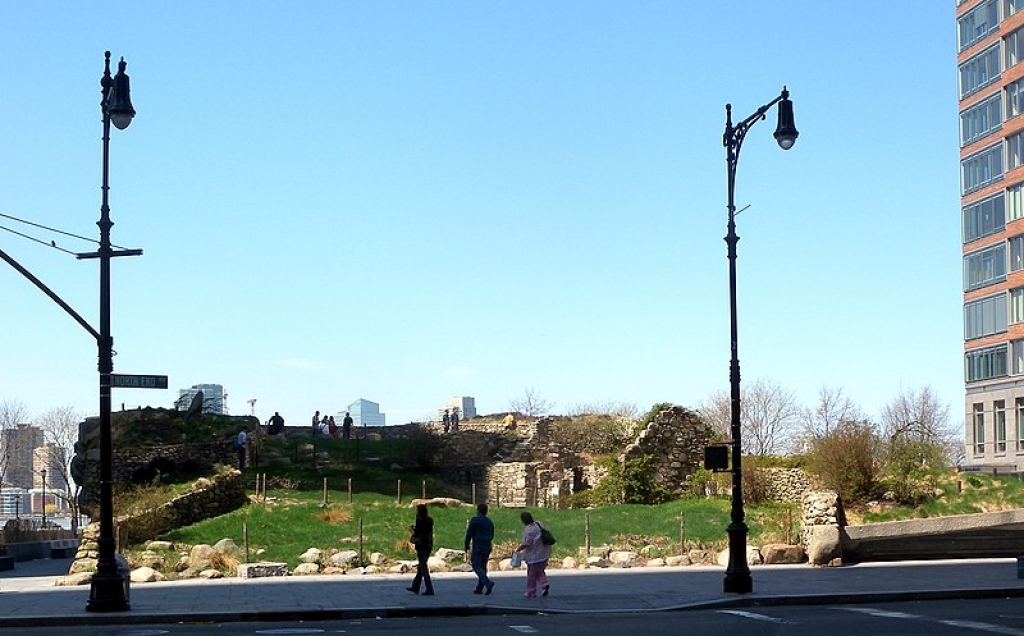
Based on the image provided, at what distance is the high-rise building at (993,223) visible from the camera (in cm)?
7169

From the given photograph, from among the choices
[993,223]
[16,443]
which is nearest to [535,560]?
[993,223]

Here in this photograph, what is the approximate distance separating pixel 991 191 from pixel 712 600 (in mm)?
58069

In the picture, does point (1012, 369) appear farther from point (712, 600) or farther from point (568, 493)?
point (712, 600)

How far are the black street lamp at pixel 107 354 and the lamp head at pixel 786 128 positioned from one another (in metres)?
11.1

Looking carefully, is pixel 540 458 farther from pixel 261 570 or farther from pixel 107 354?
pixel 107 354

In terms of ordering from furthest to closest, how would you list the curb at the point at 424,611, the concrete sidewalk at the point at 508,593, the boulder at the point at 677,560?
the boulder at the point at 677,560, the concrete sidewalk at the point at 508,593, the curb at the point at 424,611

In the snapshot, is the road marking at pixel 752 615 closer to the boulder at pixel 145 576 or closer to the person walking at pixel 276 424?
the boulder at pixel 145 576

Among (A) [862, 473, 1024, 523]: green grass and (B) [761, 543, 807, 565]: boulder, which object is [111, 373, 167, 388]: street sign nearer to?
(B) [761, 543, 807, 565]: boulder

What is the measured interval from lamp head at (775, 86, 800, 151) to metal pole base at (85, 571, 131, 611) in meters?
13.6

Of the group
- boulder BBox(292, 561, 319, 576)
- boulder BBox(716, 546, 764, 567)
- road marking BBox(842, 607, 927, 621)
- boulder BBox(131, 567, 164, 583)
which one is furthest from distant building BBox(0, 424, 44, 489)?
road marking BBox(842, 607, 927, 621)

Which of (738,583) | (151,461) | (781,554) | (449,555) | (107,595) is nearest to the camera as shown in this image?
(107,595)

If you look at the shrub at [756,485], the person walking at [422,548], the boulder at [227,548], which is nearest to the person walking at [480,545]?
the person walking at [422,548]

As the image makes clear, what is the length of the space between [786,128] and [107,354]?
12.4m

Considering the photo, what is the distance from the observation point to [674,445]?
5150cm
